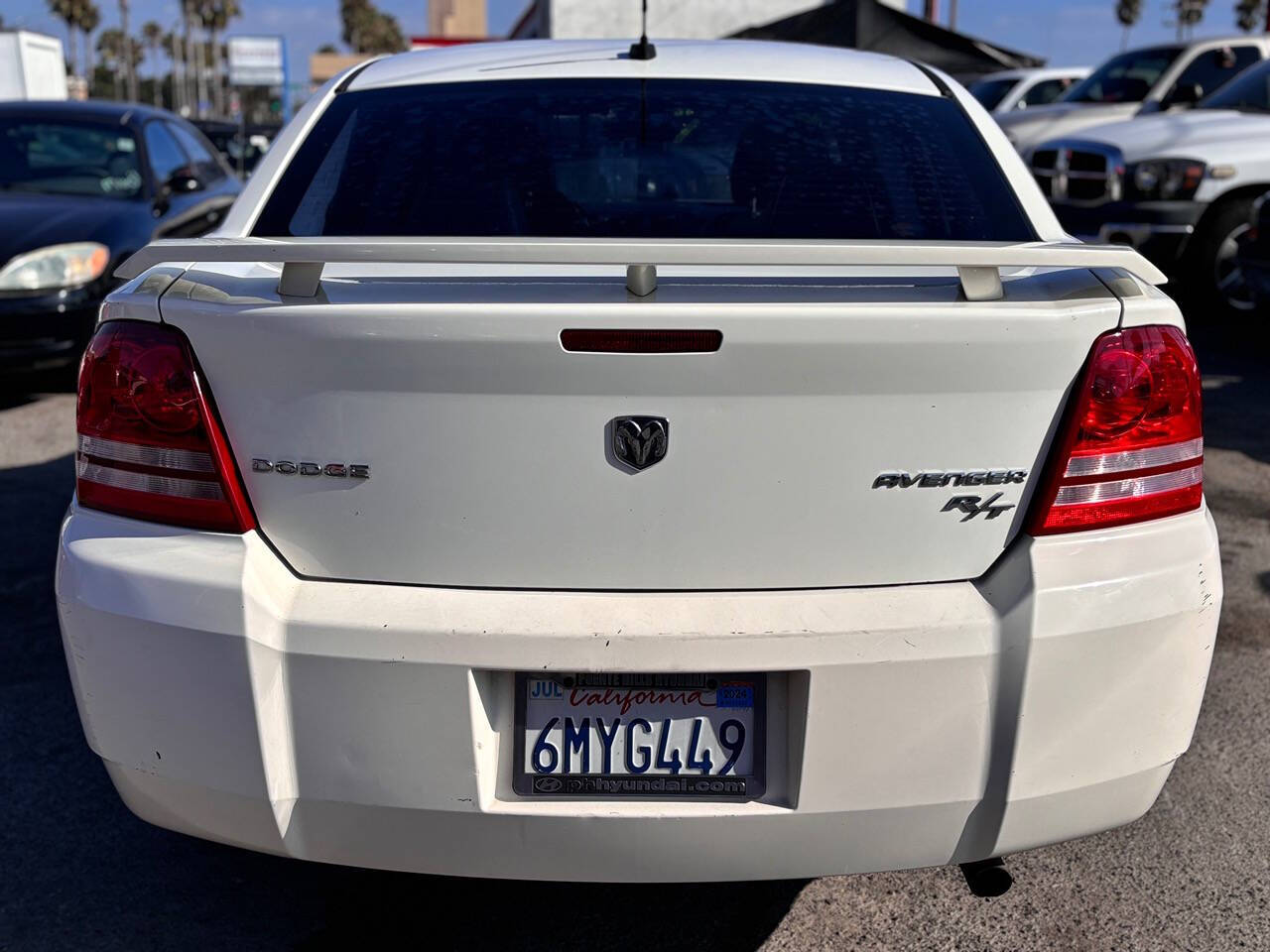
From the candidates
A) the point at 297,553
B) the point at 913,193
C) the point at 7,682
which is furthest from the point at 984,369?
the point at 7,682

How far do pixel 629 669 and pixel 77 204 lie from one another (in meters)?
6.44

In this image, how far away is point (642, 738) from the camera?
6.48ft

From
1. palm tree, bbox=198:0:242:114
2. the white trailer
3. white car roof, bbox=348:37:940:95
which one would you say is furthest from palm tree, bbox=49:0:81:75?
white car roof, bbox=348:37:940:95

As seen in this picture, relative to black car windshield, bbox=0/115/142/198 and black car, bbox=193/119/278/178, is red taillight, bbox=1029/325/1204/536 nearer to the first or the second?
black car windshield, bbox=0/115/142/198

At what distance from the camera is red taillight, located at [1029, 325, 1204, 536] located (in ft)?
6.51

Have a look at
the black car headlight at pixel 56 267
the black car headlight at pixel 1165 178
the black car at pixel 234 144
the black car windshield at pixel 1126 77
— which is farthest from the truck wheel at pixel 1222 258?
the black car at pixel 234 144

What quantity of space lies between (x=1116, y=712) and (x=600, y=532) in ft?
2.77

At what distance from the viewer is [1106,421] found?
6.57ft

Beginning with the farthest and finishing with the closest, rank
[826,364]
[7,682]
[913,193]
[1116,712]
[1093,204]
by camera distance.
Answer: [1093,204]
[7,682]
[913,193]
[1116,712]
[826,364]

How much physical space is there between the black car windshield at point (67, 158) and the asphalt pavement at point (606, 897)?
5417mm

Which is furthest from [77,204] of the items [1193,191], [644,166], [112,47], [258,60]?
[112,47]

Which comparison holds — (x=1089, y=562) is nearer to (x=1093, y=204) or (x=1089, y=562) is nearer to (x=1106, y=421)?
(x=1106, y=421)

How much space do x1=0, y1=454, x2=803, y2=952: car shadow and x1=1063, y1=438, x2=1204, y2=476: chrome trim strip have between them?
3.59 ft

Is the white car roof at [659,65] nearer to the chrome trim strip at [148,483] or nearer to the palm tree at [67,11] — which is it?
the chrome trim strip at [148,483]
